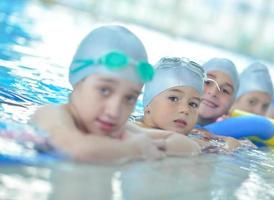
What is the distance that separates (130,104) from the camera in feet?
8.20

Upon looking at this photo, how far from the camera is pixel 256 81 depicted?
19.3 feet

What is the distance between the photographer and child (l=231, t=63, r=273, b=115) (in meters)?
5.84

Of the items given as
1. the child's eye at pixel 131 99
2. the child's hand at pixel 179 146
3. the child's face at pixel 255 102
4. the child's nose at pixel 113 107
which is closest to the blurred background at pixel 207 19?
the child's face at pixel 255 102

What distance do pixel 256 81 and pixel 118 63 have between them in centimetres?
373

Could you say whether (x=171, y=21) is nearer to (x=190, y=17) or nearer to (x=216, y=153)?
(x=190, y=17)

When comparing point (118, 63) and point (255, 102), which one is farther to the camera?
point (255, 102)

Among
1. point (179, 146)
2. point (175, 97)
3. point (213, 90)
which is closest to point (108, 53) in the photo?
point (179, 146)

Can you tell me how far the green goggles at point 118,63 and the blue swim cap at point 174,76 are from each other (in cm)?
111

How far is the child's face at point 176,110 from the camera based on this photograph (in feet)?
11.5

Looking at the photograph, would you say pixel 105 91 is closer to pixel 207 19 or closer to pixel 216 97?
pixel 216 97

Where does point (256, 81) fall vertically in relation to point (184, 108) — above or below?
below

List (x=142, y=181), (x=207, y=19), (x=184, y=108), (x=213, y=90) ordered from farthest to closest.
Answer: (x=207, y=19) → (x=213, y=90) → (x=184, y=108) → (x=142, y=181)

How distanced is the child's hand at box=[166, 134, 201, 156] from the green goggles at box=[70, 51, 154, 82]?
0.59 metres

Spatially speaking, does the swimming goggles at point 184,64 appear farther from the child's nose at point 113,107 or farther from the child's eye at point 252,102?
the child's eye at point 252,102
